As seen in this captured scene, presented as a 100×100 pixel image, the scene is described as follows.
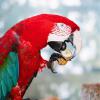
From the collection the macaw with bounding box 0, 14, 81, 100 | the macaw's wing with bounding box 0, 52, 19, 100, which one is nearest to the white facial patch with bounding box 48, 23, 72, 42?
the macaw with bounding box 0, 14, 81, 100

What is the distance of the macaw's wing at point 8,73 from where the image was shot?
1.63 m

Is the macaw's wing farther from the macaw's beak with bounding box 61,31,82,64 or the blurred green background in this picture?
the macaw's beak with bounding box 61,31,82,64

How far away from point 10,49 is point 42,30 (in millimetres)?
166

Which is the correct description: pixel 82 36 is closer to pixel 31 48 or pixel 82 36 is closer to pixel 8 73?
pixel 31 48

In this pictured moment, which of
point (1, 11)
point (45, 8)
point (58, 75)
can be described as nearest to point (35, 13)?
point (45, 8)

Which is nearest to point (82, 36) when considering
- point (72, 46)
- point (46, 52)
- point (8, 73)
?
point (72, 46)

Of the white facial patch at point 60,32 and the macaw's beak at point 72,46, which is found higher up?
the white facial patch at point 60,32

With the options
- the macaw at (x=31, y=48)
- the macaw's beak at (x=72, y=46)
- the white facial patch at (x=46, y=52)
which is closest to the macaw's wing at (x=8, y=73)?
the macaw at (x=31, y=48)

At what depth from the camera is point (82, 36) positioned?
5.51ft

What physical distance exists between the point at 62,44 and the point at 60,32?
0.05 meters

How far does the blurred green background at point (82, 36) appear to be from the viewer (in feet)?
5.38

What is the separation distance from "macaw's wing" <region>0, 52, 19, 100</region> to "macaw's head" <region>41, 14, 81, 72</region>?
0.44ft

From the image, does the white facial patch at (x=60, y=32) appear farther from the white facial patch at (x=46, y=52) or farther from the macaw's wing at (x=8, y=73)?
the macaw's wing at (x=8, y=73)

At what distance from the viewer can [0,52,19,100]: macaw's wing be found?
163 cm
